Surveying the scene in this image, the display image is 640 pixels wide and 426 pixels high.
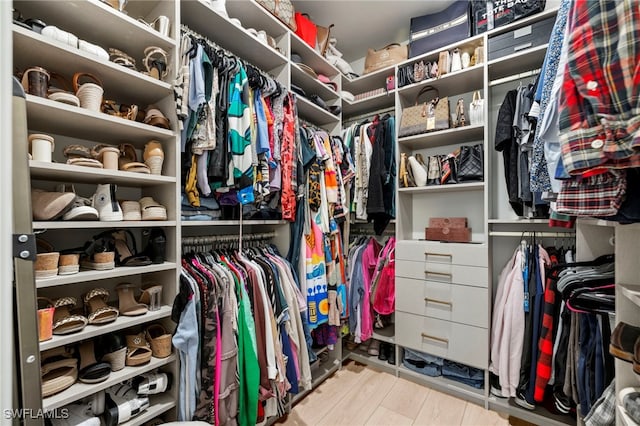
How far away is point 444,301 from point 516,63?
1578 millimetres

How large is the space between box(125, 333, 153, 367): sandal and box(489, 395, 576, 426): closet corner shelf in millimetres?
1931

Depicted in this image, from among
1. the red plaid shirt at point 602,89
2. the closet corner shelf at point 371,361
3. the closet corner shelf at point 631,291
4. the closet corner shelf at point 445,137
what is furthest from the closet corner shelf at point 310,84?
the closet corner shelf at point 371,361

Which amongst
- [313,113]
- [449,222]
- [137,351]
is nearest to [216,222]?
[137,351]

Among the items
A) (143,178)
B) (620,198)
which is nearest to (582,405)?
(620,198)

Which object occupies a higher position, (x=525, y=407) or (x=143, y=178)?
(x=143, y=178)

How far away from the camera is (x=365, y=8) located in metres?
2.00

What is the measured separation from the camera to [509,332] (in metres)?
1.57

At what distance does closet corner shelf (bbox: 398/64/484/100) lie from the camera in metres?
1.79

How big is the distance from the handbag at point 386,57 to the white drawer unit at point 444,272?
1557 mm

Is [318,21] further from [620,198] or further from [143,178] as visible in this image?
[620,198]

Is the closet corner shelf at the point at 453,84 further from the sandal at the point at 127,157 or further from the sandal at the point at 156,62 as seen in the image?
the sandal at the point at 127,157

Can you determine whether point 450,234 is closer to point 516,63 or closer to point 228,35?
point 516,63

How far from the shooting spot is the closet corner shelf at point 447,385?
1729 mm

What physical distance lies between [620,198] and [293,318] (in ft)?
4.47
